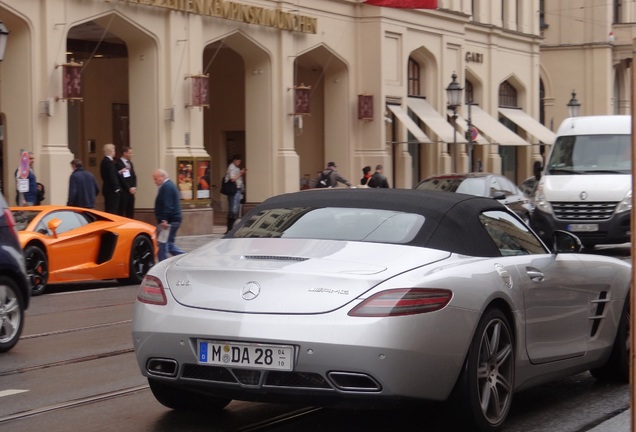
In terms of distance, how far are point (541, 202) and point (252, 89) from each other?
12.4 m

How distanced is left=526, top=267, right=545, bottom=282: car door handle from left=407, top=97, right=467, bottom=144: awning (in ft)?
104

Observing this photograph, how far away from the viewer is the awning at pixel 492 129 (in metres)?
43.8

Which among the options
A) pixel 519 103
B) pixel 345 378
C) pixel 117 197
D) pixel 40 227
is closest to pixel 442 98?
pixel 519 103

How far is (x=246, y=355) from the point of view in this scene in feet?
20.9

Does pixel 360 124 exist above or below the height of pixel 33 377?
above

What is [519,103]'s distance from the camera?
5062 centimetres

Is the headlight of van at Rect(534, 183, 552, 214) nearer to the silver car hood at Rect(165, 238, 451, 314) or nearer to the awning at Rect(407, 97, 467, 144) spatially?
the silver car hood at Rect(165, 238, 451, 314)

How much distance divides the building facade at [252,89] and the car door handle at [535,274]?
60.4ft

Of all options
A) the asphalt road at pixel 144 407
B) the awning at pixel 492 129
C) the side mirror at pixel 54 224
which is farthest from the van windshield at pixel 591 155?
the awning at pixel 492 129

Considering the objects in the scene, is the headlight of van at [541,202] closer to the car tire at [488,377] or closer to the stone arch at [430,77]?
the car tire at [488,377]

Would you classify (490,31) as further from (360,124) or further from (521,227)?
(521,227)

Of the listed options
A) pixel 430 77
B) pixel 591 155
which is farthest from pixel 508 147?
pixel 591 155

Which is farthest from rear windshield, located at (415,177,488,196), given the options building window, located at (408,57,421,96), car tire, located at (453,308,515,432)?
car tire, located at (453,308,515,432)

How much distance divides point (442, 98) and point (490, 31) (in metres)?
6.18
